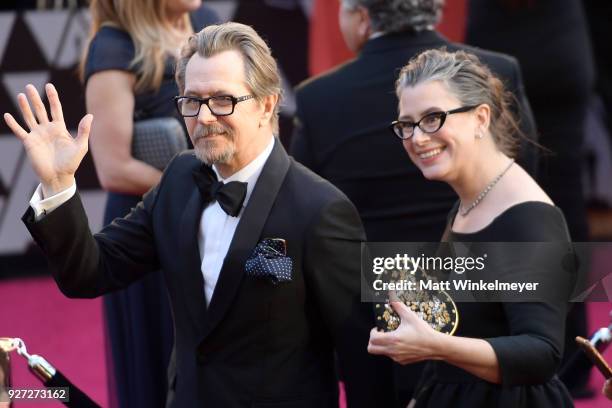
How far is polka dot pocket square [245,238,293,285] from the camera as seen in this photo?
279 centimetres

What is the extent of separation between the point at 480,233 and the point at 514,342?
357 mm

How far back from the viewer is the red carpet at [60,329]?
18.7ft

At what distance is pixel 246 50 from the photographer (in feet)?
9.77

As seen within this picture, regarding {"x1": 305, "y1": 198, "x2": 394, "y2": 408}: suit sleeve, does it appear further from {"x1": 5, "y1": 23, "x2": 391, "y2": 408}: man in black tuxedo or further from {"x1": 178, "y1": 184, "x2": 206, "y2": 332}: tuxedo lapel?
{"x1": 178, "y1": 184, "x2": 206, "y2": 332}: tuxedo lapel

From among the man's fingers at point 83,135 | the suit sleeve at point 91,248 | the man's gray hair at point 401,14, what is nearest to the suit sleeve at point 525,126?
the man's gray hair at point 401,14

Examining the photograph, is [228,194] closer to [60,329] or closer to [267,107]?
[267,107]

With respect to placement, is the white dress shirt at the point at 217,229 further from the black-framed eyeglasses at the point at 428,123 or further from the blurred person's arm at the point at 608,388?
the blurred person's arm at the point at 608,388

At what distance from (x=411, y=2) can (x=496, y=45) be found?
137 centimetres

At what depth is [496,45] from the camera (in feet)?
17.2

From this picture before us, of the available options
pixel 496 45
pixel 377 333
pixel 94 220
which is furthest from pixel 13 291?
pixel 377 333

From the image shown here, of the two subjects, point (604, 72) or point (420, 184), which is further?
point (604, 72)

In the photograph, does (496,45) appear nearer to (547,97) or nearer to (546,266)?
(547,97)

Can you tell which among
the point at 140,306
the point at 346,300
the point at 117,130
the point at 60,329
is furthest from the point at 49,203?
the point at 60,329

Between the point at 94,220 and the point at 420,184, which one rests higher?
the point at 420,184
